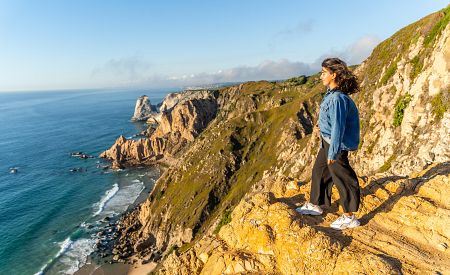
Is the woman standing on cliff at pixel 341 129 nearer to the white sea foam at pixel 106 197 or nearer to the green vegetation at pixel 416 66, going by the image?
the green vegetation at pixel 416 66

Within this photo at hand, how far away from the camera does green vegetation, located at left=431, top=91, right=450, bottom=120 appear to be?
83.1ft

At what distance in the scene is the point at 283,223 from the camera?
368 inches

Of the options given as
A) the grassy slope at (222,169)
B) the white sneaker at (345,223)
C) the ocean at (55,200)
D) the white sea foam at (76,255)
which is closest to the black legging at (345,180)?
the white sneaker at (345,223)

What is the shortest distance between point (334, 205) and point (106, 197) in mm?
98667

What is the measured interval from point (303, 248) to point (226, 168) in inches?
3141

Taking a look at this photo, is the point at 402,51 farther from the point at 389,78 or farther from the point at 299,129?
the point at 299,129

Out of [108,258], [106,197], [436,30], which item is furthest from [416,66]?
[106,197]

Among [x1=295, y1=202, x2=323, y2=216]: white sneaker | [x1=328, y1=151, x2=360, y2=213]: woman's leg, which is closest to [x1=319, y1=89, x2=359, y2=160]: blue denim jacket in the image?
[x1=328, y1=151, x2=360, y2=213]: woman's leg

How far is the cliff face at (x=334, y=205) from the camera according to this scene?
859cm

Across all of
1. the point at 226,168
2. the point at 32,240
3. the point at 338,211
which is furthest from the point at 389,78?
the point at 32,240

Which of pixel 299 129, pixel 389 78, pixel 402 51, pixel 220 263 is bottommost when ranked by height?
pixel 299 129

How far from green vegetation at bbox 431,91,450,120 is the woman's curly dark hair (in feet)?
69.0

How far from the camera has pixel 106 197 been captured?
99.0 metres

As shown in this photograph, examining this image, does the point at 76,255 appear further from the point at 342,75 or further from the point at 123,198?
the point at 342,75
